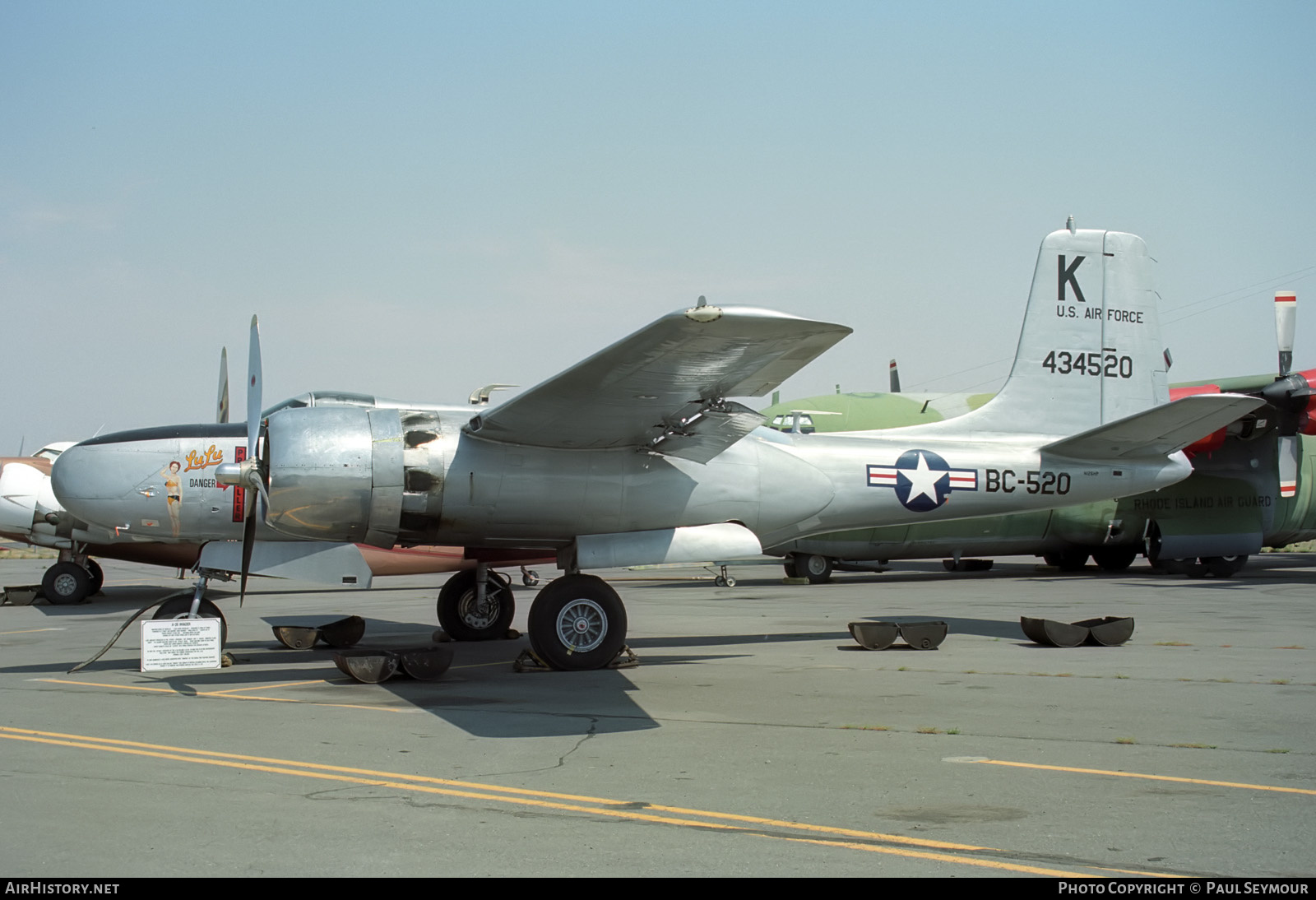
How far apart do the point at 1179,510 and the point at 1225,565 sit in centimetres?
194

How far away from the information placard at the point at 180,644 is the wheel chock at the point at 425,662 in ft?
7.76

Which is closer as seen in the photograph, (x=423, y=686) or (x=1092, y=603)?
(x=423, y=686)

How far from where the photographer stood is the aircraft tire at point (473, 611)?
14.3 meters

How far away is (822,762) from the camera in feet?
22.0

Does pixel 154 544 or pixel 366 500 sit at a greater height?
pixel 366 500

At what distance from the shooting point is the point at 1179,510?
26703mm

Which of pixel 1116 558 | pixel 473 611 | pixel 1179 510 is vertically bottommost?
pixel 1116 558

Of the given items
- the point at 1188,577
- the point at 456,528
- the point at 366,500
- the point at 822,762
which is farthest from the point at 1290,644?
the point at 1188,577

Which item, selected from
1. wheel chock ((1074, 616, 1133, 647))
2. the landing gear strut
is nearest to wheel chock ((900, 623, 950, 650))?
wheel chock ((1074, 616, 1133, 647))

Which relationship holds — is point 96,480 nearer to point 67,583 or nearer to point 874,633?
point 874,633

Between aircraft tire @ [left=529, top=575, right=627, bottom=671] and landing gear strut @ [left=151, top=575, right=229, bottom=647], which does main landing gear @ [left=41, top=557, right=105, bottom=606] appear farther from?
aircraft tire @ [left=529, top=575, right=627, bottom=671]

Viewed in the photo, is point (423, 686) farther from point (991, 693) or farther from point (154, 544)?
point (154, 544)

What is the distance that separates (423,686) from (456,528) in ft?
5.49

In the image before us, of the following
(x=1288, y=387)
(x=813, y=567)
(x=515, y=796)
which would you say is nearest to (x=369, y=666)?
(x=515, y=796)
